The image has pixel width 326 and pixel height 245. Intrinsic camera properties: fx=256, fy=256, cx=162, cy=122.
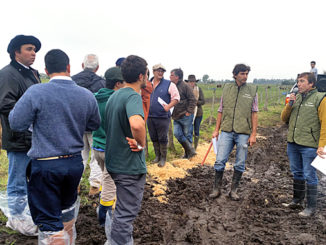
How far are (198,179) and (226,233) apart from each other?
214 cm

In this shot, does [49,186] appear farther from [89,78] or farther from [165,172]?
[165,172]

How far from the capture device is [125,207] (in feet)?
8.27

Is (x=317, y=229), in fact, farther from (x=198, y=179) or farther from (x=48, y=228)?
(x=48, y=228)

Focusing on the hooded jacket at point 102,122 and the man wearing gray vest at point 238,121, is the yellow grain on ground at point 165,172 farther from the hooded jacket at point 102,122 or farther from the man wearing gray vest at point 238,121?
the hooded jacket at point 102,122

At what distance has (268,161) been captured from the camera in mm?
7336

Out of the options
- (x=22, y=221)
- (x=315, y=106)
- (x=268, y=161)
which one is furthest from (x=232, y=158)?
(x=22, y=221)

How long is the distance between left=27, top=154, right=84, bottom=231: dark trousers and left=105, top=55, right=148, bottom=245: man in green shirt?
0.39 metres

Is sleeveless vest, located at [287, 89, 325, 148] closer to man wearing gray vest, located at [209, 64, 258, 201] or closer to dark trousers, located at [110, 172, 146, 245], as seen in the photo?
man wearing gray vest, located at [209, 64, 258, 201]

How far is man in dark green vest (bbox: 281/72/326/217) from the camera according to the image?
12.7 ft

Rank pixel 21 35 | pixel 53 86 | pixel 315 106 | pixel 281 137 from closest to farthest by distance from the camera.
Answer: pixel 53 86, pixel 21 35, pixel 315 106, pixel 281 137

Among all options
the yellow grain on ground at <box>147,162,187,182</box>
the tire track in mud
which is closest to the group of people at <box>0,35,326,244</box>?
the tire track in mud

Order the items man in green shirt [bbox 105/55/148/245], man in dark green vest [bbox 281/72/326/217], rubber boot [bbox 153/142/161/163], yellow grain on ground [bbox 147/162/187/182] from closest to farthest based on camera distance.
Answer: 1. man in green shirt [bbox 105/55/148/245]
2. man in dark green vest [bbox 281/72/326/217]
3. yellow grain on ground [bbox 147/162/187/182]
4. rubber boot [bbox 153/142/161/163]

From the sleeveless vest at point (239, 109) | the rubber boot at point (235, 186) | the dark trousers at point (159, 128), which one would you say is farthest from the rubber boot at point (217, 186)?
the dark trousers at point (159, 128)

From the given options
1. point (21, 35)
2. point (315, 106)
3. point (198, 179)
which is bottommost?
point (198, 179)
